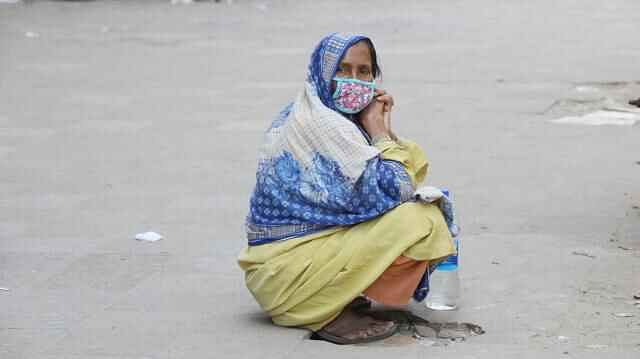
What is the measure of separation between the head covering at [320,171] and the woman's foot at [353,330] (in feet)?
1.24

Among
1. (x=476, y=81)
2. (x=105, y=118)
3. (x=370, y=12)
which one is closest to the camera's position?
(x=105, y=118)

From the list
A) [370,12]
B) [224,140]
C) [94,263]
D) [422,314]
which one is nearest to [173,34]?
[370,12]

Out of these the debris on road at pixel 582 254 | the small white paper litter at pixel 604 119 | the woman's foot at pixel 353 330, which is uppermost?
the woman's foot at pixel 353 330

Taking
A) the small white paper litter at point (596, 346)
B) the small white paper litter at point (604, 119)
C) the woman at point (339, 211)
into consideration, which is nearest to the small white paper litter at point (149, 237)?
the woman at point (339, 211)

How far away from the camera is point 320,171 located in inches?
216

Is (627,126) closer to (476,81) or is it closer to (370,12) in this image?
(476,81)

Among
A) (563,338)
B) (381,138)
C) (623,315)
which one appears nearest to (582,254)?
(623,315)

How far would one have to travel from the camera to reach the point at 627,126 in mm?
11289

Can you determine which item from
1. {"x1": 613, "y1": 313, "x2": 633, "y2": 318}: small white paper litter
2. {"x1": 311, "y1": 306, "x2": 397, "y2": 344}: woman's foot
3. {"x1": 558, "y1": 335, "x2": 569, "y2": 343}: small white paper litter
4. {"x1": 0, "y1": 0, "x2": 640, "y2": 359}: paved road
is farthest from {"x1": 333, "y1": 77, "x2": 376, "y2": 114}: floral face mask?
{"x1": 613, "y1": 313, "x2": 633, "y2": 318}: small white paper litter

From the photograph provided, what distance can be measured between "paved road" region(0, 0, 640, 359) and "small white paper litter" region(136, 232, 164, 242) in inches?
3.9

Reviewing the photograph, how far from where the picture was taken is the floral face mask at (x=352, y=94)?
18.3ft

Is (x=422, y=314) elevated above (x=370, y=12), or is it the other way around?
(x=422, y=314)

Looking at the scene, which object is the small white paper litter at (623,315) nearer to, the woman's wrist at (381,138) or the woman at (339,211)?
the woman at (339,211)

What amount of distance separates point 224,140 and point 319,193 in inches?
216
